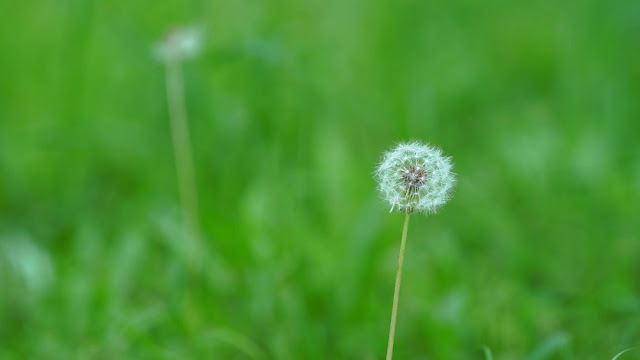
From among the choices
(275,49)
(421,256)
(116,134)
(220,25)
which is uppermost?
(220,25)

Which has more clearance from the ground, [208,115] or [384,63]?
[384,63]

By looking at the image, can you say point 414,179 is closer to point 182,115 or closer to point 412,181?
point 412,181

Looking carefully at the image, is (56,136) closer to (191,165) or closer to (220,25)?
(191,165)

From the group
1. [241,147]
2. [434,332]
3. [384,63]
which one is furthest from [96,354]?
[384,63]

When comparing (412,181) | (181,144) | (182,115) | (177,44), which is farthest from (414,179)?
(182,115)

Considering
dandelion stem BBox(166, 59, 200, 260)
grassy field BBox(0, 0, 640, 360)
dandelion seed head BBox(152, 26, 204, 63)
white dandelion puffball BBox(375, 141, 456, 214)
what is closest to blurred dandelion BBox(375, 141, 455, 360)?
white dandelion puffball BBox(375, 141, 456, 214)

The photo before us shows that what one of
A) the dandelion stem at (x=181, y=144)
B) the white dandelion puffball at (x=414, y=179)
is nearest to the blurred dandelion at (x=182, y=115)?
the dandelion stem at (x=181, y=144)

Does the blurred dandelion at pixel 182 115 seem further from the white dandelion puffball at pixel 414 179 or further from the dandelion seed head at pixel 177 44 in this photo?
the white dandelion puffball at pixel 414 179
